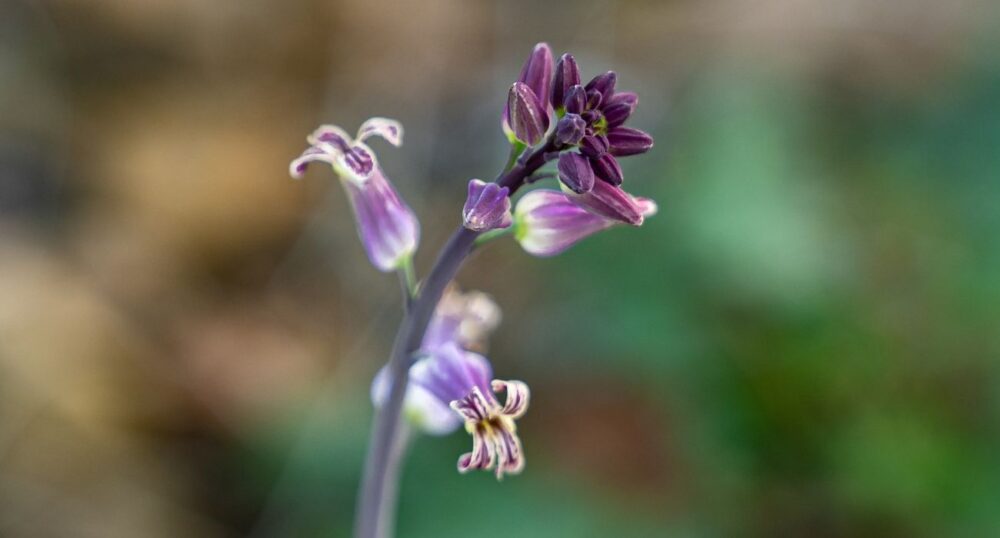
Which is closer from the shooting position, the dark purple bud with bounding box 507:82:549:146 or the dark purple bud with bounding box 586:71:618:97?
the dark purple bud with bounding box 507:82:549:146

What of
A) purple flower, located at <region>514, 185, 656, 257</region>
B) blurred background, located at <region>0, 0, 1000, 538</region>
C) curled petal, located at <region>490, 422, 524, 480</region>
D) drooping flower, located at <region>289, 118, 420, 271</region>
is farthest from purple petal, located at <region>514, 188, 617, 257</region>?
blurred background, located at <region>0, 0, 1000, 538</region>

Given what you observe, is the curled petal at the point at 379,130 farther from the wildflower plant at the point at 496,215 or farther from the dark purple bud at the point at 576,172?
the dark purple bud at the point at 576,172

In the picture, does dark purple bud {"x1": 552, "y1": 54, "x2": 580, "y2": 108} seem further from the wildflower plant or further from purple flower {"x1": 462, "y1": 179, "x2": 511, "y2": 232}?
purple flower {"x1": 462, "y1": 179, "x2": 511, "y2": 232}

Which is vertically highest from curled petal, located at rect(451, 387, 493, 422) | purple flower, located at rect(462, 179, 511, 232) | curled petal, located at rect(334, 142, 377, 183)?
curled petal, located at rect(334, 142, 377, 183)

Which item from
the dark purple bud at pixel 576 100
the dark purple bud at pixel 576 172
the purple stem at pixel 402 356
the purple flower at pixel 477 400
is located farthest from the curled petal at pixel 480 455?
the dark purple bud at pixel 576 100

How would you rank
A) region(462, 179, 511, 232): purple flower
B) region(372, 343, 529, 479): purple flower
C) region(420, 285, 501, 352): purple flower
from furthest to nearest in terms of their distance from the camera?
region(420, 285, 501, 352): purple flower, region(372, 343, 529, 479): purple flower, region(462, 179, 511, 232): purple flower

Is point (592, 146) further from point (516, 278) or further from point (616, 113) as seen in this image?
point (516, 278)

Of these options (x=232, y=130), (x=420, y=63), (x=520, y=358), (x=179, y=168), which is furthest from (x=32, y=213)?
(x=520, y=358)

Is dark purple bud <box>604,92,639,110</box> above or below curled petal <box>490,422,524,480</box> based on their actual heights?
above
